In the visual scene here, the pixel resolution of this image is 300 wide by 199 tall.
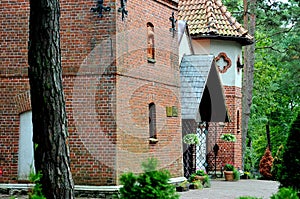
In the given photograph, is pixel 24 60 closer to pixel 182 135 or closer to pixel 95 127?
pixel 95 127

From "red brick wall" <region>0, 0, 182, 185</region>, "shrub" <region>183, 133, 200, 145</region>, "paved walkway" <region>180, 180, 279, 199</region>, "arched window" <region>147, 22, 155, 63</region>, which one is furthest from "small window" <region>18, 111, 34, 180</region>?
"shrub" <region>183, 133, 200, 145</region>

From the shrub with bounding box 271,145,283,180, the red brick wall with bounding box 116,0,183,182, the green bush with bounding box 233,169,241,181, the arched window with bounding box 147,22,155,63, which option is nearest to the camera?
the shrub with bounding box 271,145,283,180

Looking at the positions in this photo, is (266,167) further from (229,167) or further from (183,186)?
(183,186)

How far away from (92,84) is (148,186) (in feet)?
27.4

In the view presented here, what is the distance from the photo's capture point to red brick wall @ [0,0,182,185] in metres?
18.6

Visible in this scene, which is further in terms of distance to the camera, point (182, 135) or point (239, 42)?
point (239, 42)

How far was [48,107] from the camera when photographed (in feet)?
40.3

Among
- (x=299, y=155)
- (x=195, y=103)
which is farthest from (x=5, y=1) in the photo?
(x=299, y=155)

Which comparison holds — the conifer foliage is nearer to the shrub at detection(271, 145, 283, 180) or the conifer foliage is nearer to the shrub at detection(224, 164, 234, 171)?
the shrub at detection(271, 145, 283, 180)

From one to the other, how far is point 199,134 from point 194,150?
4.74 ft

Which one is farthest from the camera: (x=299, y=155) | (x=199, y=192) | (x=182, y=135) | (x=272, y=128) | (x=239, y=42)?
(x=272, y=128)

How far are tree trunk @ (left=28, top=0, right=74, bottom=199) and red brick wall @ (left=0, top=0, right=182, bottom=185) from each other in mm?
6105

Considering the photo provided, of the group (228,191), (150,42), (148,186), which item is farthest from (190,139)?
(148,186)

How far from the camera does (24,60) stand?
19.4m
